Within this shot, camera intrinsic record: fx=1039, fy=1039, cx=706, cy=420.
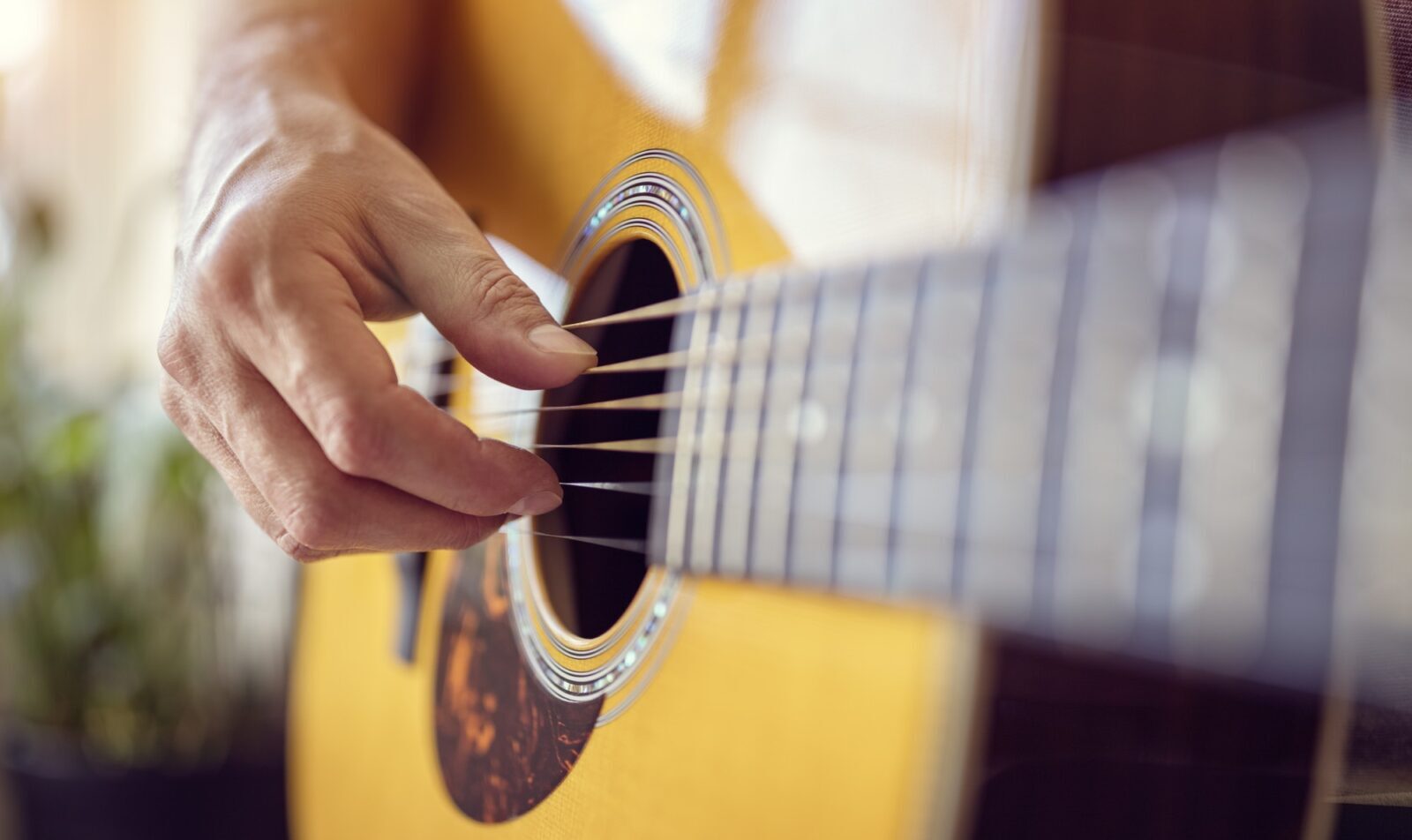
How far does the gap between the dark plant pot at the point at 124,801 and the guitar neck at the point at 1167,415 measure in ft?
4.15

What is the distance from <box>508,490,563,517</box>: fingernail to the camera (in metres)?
0.39

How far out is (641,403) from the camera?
403 mm

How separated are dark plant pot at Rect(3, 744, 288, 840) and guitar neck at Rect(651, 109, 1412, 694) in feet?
4.15

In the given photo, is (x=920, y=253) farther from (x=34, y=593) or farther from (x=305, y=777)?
(x=34, y=593)

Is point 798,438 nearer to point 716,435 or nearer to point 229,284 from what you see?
point 716,435

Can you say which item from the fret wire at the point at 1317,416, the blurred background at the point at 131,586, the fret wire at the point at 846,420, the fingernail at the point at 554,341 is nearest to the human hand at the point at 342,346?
the fingernail at the point at 554,341

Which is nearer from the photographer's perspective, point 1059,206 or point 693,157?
point 1059,206

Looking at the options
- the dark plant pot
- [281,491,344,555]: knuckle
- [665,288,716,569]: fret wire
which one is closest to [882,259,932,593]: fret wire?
[665,288,716,569]: fret wire

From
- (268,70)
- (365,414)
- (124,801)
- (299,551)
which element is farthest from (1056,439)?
(124,801)

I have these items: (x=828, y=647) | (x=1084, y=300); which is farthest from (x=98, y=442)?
(x=1084, y=300)

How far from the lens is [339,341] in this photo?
37 cm

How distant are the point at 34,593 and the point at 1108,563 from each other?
5.21 feet

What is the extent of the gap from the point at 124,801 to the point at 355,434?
47.7 inches

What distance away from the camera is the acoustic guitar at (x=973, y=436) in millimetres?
205
